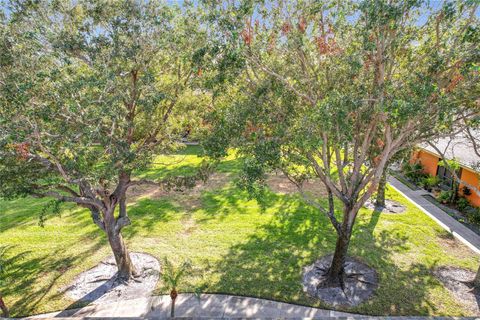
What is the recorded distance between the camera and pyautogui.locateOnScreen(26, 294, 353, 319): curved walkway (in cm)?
1030

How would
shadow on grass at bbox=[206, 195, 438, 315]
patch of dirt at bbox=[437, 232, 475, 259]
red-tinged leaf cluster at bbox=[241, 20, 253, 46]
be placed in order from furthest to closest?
patch of dirt at bbox=[437, 232, 475, 259], shadow on grass at bbox=[206, 195, 438, 315], red-tinged leaf cluster at bbox=[241, 20, 253, 46]

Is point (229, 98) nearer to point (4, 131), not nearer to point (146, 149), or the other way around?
point (146, 149)

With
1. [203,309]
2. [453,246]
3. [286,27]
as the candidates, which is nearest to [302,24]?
[286,27]

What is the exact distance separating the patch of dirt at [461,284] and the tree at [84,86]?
36.3 feet

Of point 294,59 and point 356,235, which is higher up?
point 294,59

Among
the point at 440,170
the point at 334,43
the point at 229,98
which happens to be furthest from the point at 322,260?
the point at 440,170

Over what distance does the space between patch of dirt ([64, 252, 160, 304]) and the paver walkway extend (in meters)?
13.7

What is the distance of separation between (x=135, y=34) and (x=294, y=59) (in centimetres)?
506

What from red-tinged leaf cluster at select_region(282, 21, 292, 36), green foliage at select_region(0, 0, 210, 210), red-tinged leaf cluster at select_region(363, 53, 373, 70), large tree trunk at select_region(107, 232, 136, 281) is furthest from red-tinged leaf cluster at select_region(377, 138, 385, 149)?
large tree trunk at select_region(107, 232, 136, 281)

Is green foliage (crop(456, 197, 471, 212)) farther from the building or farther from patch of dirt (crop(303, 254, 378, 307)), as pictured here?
patch of dirt (crop(303, 254, 378, 307))

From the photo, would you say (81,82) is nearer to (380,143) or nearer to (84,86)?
(84,86)

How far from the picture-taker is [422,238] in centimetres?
1476

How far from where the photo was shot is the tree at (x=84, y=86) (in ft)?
25.9

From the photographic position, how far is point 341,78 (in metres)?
10.1
